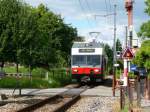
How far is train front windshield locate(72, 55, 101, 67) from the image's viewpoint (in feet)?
152

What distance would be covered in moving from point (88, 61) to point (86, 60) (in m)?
0.20

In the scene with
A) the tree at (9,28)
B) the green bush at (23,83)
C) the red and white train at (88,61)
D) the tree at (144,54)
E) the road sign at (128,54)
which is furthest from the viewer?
the red and white train at (88,61)

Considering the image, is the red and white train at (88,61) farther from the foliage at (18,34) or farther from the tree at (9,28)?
the tree at (9,28)

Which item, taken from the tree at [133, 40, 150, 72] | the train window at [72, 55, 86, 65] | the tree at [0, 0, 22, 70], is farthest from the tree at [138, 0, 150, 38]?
the tree at [0, 0, 22, 70]

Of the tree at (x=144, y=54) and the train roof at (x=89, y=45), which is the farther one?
the train roof at (x=89, y=45)

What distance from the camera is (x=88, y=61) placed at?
46.7m

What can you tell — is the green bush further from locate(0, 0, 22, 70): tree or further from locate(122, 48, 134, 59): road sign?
locate(122, 48, 134, 59): road sign

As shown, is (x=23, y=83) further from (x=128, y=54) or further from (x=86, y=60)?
(x=128, y=54)

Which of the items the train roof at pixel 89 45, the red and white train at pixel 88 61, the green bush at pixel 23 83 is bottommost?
the green bush at pixel 23 83

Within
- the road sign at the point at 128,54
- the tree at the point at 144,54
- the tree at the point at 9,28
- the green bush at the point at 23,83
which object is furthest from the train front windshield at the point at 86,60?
the road sign at the point at 128,54

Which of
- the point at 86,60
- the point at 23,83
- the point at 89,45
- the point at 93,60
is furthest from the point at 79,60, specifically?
the point at 23,83

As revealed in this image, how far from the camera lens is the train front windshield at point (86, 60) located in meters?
46.3

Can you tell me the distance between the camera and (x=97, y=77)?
1838 inches

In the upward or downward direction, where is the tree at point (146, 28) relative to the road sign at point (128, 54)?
upward
